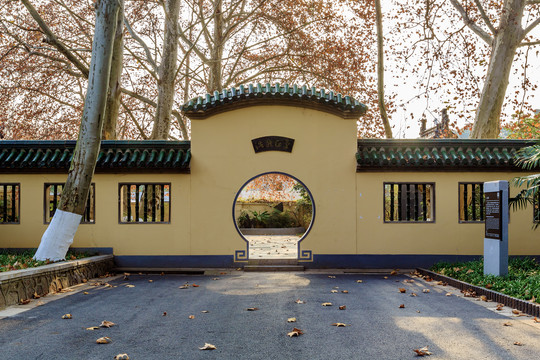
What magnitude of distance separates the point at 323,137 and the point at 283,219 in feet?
41.8

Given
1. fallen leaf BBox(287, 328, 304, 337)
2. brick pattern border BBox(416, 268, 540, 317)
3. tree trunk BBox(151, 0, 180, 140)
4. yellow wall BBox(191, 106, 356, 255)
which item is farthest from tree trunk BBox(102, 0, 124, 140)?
brick pattern border BBox(416, 268, 540, 317)

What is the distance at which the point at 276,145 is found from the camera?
1269 cm

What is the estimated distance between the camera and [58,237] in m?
10.4

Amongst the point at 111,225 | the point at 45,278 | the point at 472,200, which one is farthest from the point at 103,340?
the point at 472,200

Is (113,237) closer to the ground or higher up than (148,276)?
higher up

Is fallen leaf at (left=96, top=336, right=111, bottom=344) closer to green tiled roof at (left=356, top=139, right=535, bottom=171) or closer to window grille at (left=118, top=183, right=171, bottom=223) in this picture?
window grille at (left=118, top=183, right=171, bottom=223)

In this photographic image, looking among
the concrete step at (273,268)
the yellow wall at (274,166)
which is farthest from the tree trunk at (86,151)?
the concrete step at (273,268)

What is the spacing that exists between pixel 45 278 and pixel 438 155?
9.46 metres

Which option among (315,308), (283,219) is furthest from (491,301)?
(283,219)

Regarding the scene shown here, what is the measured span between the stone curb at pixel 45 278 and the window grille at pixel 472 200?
29.9 feet

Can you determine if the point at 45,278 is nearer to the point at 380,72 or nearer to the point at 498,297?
the point at 498,297

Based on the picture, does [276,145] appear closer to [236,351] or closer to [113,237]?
[113,237]

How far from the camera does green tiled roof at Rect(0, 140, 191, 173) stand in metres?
12.3

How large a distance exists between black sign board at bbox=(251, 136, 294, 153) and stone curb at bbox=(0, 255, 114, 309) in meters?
4.66
